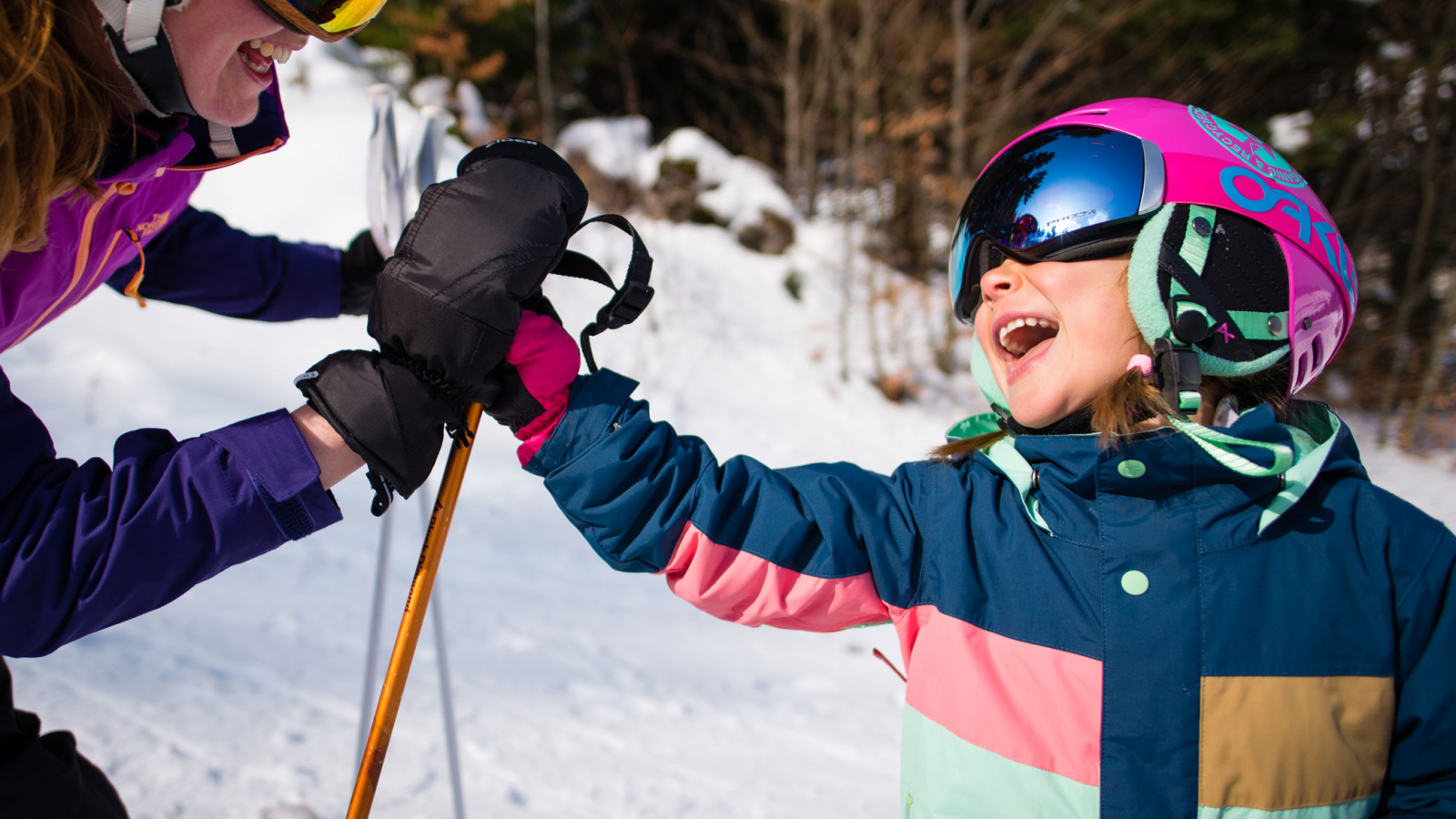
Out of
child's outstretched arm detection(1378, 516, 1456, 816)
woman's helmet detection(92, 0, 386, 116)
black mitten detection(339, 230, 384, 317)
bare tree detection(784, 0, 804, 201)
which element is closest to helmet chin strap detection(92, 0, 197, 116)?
woman's helmet detection(92, 0, 386, 116)

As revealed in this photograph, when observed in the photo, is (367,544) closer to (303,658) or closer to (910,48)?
(303,658)

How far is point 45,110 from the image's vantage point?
3.03ft

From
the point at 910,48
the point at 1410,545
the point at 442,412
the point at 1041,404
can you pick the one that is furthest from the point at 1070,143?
the point at 910,48

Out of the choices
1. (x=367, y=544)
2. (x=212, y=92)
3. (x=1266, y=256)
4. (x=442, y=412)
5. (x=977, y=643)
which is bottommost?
(x=367, y=544)

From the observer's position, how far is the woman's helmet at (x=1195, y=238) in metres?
1.26

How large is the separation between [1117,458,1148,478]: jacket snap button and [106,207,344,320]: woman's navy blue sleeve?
1.82 metres

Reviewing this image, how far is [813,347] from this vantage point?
8211mm

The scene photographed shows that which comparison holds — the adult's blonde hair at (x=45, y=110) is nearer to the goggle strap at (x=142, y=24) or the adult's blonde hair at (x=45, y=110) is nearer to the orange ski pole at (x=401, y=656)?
the goggle strap at (x=142, y=24)

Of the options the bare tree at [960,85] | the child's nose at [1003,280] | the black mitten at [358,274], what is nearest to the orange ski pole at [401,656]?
the black mitten at [358,274]

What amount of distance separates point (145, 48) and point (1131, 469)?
154 centimetres

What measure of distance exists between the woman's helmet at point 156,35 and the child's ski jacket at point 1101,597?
0.70m

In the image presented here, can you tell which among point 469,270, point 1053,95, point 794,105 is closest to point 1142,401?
point 469,270

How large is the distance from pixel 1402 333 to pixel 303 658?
37.6ft

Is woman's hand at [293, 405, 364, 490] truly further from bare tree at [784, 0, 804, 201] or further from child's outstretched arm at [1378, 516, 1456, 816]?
bare tree at [784, 0, 804, 201]
